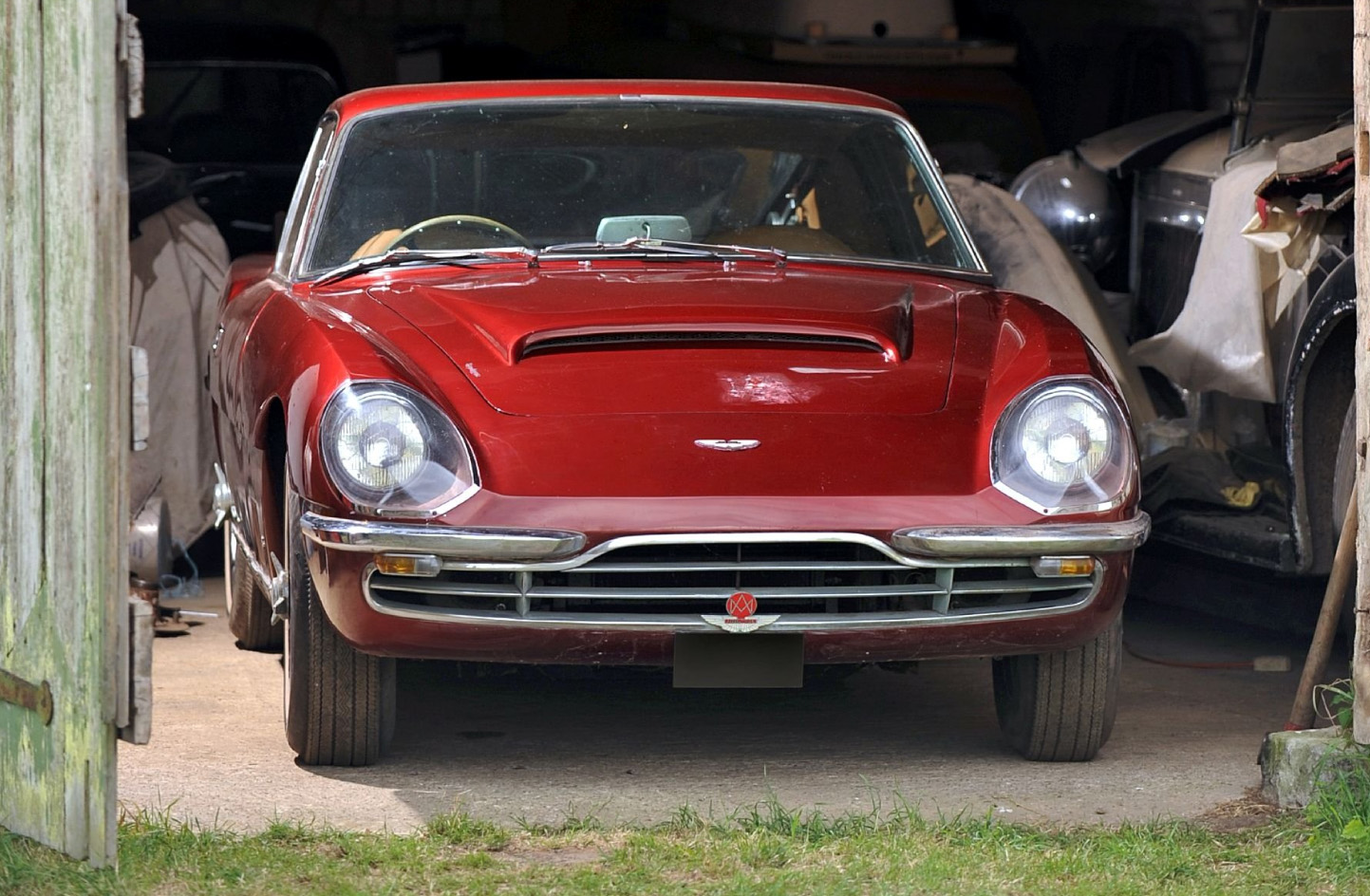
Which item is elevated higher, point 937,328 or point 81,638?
point 937,328

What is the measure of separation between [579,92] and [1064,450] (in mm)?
1880

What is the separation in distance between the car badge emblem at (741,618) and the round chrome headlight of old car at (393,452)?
56cm

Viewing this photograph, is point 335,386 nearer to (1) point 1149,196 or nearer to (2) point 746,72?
(1) point 1149,196

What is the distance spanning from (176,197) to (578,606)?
4026 mm

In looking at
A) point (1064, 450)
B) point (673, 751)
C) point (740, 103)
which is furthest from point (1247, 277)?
point (673, 751)

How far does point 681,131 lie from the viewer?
5.37m

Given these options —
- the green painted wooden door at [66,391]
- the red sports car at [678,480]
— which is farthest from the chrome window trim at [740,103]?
the green painted wooden door at [66,391]

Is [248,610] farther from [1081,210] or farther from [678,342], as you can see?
[1081,210]

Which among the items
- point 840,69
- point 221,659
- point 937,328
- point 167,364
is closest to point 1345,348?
point 937,328

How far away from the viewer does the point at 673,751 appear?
15.2 feet

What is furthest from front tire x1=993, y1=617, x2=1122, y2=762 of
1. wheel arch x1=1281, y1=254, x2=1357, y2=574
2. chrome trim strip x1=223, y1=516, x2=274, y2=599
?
chrome trim strip x1=223, y1=516, x2=274, y2=599

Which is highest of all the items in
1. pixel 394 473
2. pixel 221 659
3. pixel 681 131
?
pixel 681 131

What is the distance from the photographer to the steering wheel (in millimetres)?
5070

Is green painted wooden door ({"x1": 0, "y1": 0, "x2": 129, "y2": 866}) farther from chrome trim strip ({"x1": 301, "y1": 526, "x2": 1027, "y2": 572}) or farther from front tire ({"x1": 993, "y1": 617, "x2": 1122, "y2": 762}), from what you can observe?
front tire ({"x1": 993, "y1": 617, "x2": 1122, "y2": 762})
